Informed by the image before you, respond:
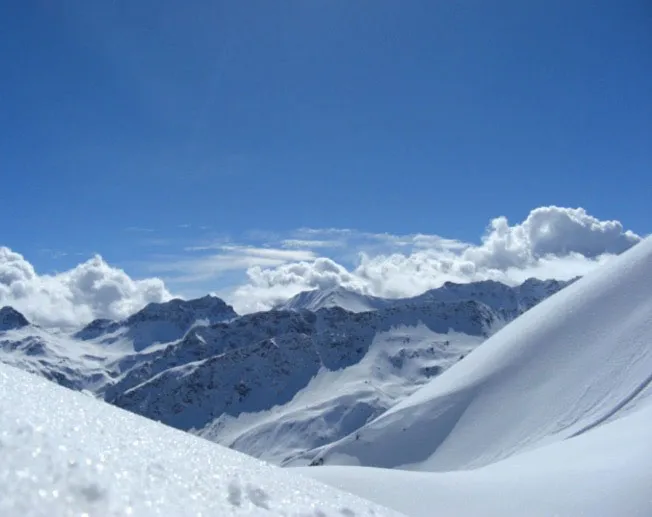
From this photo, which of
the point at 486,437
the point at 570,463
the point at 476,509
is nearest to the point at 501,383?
the point at 486,437

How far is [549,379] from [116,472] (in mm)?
78652

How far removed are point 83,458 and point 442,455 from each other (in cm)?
9749

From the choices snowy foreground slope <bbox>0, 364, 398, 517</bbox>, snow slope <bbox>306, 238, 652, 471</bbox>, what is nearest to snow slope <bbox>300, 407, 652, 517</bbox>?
snowy foreground slope <bbox>0, 364, 398, 517</bbox>

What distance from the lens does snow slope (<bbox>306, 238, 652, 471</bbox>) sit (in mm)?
64062

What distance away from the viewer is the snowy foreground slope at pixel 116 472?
6.90 metres

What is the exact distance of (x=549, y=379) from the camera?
77438 mm

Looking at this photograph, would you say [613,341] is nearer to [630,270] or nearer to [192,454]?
[630,270]

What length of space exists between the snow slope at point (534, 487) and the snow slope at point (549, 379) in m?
28.1

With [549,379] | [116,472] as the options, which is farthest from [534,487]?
[549,379]

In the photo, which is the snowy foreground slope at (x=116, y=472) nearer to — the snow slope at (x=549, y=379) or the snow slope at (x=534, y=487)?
the snow slope at (x=534, y=487)

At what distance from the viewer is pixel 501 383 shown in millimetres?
89000

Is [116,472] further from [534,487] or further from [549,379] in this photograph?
[549,379]

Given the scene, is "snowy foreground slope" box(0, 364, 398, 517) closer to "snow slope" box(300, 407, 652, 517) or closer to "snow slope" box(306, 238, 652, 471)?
"snow slope" box(300, 407, 652, 517)

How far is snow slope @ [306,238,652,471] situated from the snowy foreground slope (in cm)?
4932
